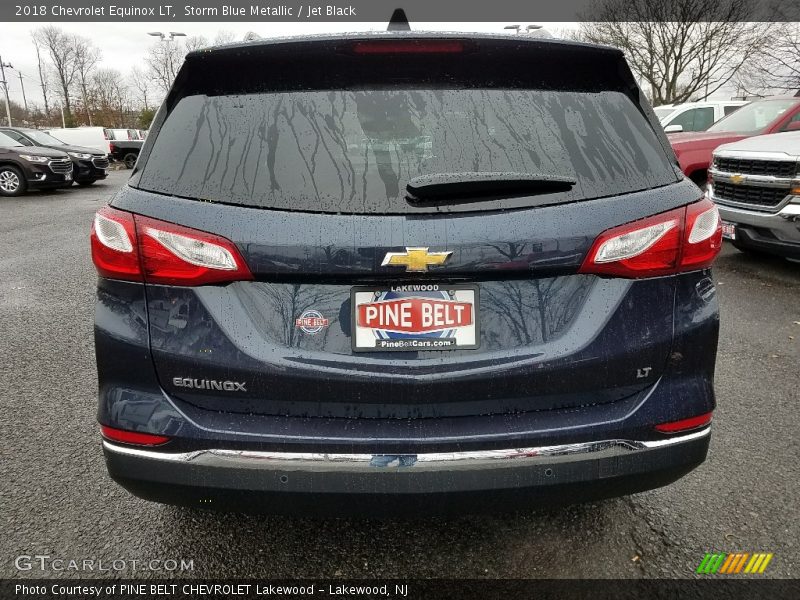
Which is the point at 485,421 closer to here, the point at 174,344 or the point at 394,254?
the point at 394,254

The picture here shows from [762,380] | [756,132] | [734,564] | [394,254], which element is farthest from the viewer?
[756,132]

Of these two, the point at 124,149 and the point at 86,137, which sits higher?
the point at 86,137

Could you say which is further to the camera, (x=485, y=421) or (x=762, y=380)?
(x=762, y=380)

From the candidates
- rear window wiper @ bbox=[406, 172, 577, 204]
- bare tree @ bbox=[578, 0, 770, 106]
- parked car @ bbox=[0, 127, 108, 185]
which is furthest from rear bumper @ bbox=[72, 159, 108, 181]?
bare tree @ bbox=[578, 0, 770, 106]

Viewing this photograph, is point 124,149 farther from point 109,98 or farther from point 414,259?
point 109,98

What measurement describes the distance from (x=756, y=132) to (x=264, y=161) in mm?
8917

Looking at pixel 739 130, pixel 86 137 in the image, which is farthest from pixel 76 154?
pixel 739 130

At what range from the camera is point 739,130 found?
29.0ft

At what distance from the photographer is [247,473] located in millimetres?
1630

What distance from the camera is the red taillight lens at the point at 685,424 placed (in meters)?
1.74

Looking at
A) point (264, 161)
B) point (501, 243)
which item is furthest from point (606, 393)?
A: point (264, 161)

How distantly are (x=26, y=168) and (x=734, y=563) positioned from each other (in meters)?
16.9

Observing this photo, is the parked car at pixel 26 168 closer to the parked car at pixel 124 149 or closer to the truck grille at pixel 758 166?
the parked car at pixel 124 149

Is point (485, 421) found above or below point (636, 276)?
below
